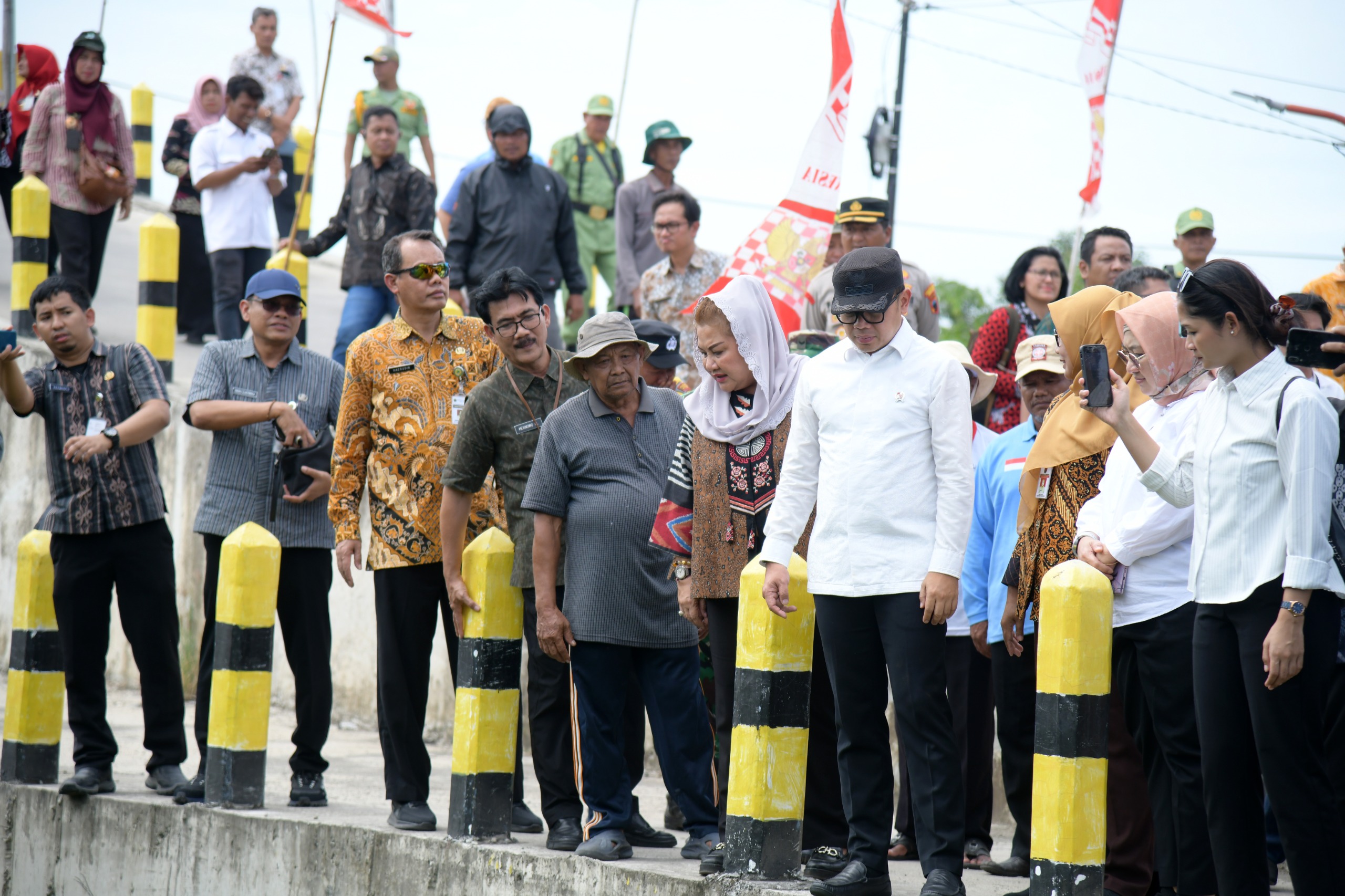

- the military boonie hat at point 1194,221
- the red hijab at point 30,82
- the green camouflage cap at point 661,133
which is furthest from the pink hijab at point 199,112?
the military boonie hat at point 1194,221

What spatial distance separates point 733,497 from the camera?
15.0 feet

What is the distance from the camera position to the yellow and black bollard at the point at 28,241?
34.9ft

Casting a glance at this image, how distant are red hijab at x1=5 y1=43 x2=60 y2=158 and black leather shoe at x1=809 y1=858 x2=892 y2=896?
9867mm

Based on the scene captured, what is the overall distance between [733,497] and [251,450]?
2562 millimetres

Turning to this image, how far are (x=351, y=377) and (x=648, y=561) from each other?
1550mm

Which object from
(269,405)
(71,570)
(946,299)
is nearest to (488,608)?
(269,405)

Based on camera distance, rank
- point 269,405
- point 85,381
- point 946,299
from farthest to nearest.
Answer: point 946,299
point 85,381
point 269,405

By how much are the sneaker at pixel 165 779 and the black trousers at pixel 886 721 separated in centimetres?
336

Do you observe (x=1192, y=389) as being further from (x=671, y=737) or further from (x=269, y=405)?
(x=269, y=405)

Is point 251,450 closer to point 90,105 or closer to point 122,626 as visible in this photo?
point 122,626

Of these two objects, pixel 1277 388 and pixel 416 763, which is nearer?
pixel 1277 388

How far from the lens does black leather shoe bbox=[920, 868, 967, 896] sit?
3.83m

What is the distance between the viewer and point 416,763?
17.7 feet

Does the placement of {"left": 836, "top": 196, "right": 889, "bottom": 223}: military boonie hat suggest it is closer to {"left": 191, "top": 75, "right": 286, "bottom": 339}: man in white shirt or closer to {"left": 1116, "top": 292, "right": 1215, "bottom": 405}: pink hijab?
{"left": 1116, "top": 292, "right": 1215, "bottom": 405}: pink hijab
